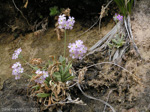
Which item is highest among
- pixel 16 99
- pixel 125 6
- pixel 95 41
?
pixel 125 6

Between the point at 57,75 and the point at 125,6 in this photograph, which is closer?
the point at 57,75

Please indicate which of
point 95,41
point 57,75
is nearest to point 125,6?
point 95,41

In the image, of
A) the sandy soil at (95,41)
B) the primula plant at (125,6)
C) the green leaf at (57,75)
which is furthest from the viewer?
the primula plant at (125,6)

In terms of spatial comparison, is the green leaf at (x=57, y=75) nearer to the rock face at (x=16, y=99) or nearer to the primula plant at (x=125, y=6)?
the rock face at (x=16, y=99)

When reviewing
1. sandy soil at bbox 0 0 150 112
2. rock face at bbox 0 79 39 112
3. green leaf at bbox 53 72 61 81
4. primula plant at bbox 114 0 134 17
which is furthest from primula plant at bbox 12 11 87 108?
primula plant at bbox 114 0 134 17

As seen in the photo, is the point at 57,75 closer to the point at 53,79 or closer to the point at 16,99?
the point at 53,79

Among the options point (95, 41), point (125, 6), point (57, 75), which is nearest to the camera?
point (57, 75)

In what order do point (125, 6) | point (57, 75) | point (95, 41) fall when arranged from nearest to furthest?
point (57, 75)
point (125, 6)
point (95, 41)

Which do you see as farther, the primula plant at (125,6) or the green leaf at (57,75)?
the primula plant at (125,6)

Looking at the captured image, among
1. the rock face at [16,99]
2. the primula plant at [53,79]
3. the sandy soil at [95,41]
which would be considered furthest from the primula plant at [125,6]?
the rock face at [16,99]

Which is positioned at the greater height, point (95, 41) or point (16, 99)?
point (95, 41)
